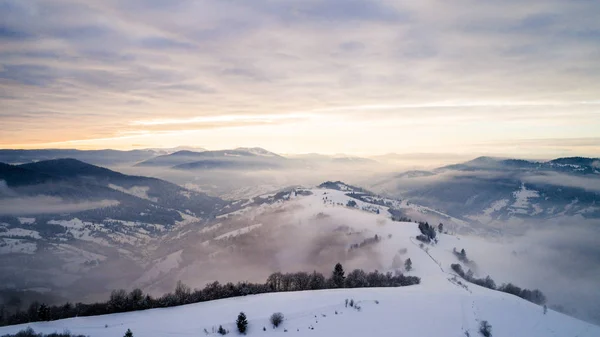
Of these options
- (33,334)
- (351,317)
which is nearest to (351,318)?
(351,317)

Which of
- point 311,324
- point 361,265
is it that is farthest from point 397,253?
point 311,324

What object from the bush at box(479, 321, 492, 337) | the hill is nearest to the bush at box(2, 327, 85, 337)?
the hill

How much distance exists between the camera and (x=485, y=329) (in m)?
47.9

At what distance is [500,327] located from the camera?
50688 millimetres

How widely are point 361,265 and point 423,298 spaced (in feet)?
338

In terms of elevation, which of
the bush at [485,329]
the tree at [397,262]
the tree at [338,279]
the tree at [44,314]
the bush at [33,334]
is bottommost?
the tree at [397,262]

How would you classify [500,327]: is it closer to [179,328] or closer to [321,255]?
[179,328]

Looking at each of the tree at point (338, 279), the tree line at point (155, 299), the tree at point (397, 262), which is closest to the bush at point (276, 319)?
the tree line at point (155, 299)

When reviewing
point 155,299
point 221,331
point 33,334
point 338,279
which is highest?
point 33,334

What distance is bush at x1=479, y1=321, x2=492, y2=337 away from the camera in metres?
47.3

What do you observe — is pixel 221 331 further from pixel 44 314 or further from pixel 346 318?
pixel 44 314

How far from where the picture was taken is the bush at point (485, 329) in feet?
155

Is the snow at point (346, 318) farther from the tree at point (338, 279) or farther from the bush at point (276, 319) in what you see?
the tree at point (338, 279)

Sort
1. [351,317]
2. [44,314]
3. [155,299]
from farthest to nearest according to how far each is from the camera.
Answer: [155,299] → [44,314] → [351,317]
